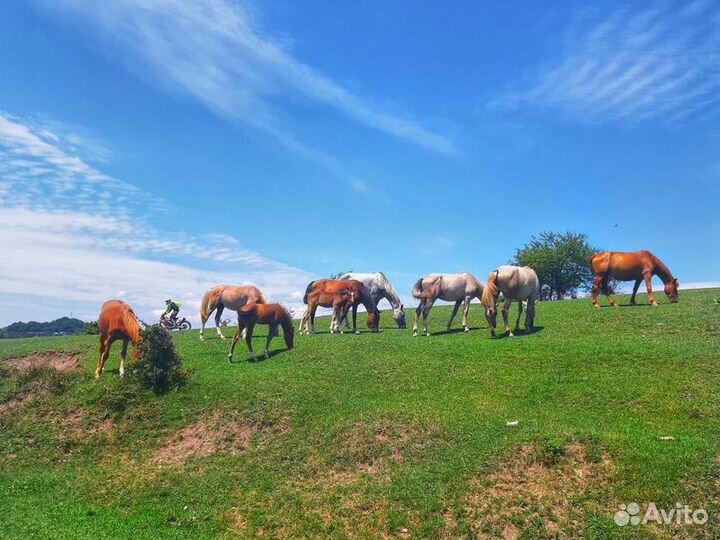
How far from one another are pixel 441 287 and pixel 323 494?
14943 mm

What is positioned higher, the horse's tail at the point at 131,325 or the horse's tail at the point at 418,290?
the horse's tail at the point at 418,290

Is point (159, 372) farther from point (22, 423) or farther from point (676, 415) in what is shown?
point (676, 415)

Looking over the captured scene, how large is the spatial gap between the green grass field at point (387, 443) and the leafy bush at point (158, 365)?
0.57 meters

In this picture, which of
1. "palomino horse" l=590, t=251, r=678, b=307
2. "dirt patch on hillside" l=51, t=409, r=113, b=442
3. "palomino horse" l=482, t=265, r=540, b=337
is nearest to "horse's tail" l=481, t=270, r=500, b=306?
"palomino horse" l=482, t=265, r=540, b=337

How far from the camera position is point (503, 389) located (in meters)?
15.7

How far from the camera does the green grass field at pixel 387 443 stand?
1063 centimetres

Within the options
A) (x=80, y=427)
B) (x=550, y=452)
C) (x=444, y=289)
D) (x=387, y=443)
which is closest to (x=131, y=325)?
(x=80, y=427)

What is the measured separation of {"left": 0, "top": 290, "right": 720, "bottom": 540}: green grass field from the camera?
1063cm

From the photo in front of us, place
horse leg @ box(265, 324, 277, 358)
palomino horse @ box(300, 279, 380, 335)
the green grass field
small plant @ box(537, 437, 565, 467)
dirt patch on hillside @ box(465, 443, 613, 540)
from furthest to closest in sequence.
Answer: palomino horse @ box(300, 279, 380, 335) → horse leg @ box(265, 324, 277, 358) → small plant @ box(537, 437, 565, 467) → the green grass field → dirt patch on hillside @ box(465, 443, 613, 540)

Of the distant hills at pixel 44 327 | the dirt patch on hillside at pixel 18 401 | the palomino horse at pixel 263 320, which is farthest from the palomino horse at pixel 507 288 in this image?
the distant hills at pixel 44 327

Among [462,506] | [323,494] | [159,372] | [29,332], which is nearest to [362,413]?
[323,494]

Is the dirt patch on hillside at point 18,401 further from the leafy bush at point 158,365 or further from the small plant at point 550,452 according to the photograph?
the small plant at point 550,452

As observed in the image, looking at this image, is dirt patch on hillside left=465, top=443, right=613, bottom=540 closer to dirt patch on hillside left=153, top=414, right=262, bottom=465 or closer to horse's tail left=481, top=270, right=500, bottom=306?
dirt patch on hillside left=153, top=414, right=262, bottom=465

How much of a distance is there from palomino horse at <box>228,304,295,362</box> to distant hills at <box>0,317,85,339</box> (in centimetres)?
5710
